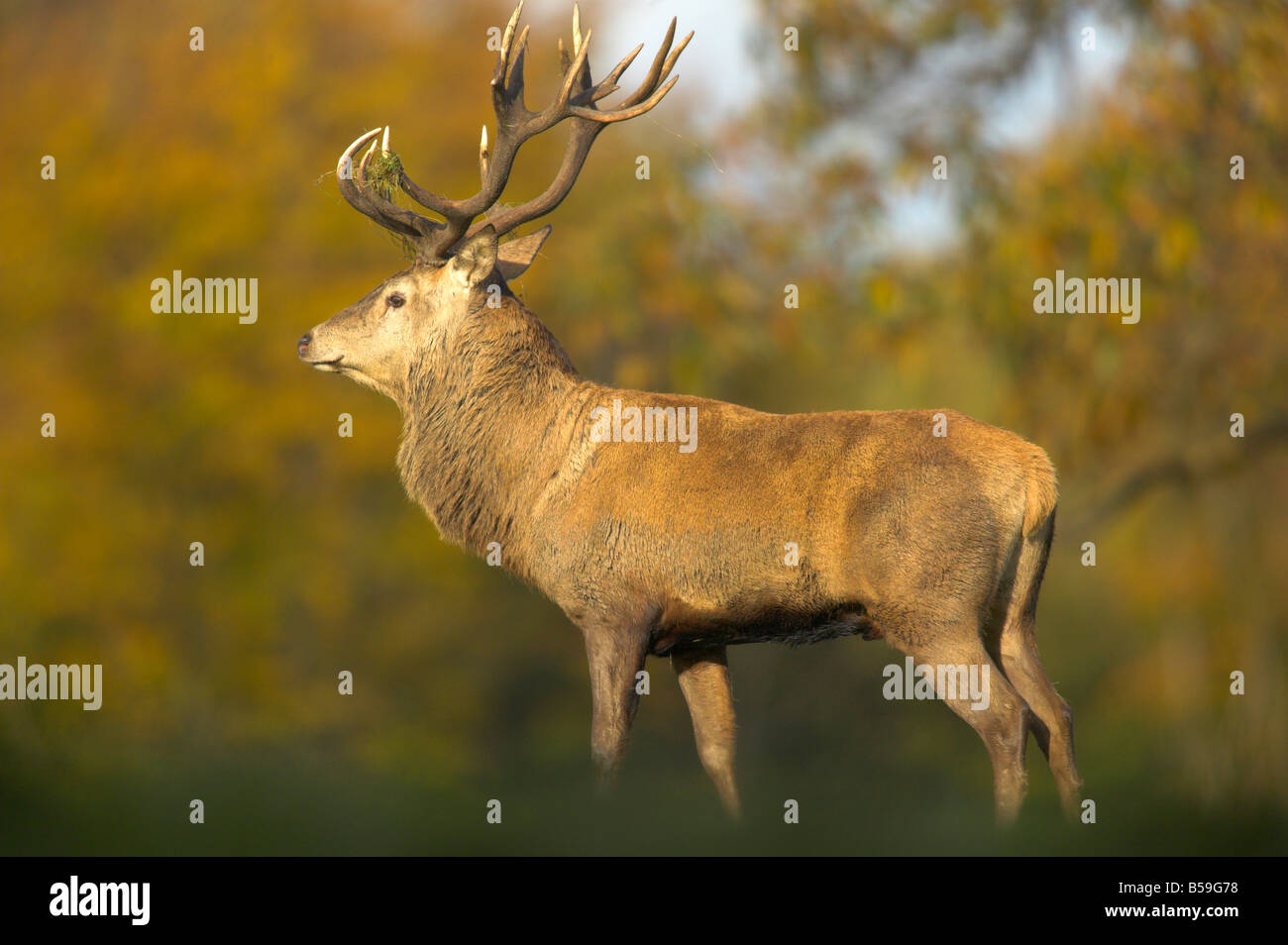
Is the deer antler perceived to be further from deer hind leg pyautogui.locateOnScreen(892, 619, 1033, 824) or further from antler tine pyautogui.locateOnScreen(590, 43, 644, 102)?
deer hind leg pyautogui.locateOnScreen(892, 619, 1033, 824)

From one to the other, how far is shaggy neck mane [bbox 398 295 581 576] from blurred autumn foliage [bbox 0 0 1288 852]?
240 centimetres

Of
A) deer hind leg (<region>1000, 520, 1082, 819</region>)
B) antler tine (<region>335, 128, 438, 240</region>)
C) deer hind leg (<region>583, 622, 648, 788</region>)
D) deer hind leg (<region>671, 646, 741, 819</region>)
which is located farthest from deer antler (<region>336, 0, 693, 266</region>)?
deer hind leg (<region>1000, 520, 1082, 819</region>)

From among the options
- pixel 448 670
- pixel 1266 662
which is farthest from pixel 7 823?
pixel 448 670

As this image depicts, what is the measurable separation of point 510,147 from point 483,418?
1604mm

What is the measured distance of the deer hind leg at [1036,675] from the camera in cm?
733

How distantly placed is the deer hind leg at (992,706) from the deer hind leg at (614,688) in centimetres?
131

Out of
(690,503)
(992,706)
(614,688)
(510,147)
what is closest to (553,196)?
(510,147)

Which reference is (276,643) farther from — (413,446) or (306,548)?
(413,446)

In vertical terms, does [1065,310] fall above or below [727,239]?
below

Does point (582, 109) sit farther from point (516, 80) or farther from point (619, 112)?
point (516, 80)

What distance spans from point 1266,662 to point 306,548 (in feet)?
42.9

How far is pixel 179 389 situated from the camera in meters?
21.0

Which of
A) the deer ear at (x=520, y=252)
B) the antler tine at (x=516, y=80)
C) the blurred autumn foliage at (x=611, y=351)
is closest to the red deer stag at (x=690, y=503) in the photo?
the antler tine at (x=516, y=80)

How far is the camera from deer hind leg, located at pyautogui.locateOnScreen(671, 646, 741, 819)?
26.2 feet
